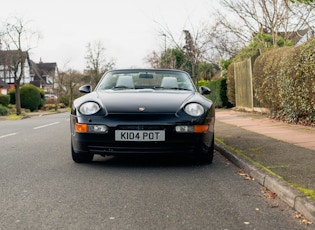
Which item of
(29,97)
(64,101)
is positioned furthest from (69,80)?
(29,97)

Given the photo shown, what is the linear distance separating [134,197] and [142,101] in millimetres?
1876

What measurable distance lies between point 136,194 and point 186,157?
7.83ft

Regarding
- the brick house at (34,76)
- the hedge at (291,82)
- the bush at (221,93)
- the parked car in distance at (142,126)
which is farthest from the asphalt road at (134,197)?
the brick house at (34,76)

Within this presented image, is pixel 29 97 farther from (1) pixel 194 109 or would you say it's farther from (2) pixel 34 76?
(2) pixel 34 76

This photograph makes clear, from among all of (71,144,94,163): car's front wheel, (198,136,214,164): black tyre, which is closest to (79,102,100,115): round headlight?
(71,144,94,163): car's front wheel

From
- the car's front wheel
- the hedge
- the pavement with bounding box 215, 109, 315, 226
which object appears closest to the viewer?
the pavement with bounding box 215, 109, 315, 226

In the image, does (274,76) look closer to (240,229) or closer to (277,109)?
(277,109)

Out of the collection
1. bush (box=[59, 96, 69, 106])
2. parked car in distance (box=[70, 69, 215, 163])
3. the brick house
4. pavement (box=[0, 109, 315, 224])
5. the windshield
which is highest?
the brick house

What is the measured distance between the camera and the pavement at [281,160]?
3.77 m

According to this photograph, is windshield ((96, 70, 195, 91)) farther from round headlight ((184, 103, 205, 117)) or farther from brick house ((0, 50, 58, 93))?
brick house ((0, 50, 58, 93))

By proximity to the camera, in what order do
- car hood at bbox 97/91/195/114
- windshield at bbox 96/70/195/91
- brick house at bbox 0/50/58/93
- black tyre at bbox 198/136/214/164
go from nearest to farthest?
1. car hood at bbox 97/91/195/114
2. black tyre at bbox 198/136/214/164
3. windshield at bbox 96/70/195/91
4. brick house at bbox 0/50/58/93

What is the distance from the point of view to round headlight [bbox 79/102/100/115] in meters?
5.60

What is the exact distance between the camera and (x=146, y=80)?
7.09 metres

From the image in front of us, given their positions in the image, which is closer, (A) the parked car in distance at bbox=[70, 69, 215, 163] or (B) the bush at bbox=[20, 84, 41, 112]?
(A) the parked car in distance at bbox=[70, 69, 215, 163]
